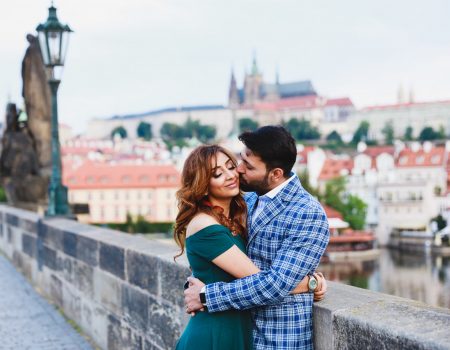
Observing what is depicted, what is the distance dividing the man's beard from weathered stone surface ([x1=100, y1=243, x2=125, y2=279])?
6.81ft

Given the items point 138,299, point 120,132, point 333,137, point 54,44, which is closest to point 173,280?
point 138,299

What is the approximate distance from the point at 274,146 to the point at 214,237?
320 mm

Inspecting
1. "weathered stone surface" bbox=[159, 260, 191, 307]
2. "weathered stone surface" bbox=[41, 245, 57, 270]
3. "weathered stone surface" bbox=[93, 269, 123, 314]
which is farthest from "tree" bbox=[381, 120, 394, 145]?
"weathered stone surface" bbox=[159, 260, 191, 307]

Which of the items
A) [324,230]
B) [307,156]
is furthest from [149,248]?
[307,156]

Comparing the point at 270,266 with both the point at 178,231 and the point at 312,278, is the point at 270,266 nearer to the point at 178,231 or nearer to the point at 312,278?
the point at 312,278

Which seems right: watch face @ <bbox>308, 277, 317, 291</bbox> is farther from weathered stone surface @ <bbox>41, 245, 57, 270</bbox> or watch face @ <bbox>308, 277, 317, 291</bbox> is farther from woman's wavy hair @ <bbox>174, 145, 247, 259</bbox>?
weathered stone surface @ <bbox>41, 245, 57, 270</bbox>

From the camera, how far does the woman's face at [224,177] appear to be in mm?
2404

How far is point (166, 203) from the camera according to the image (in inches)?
3083

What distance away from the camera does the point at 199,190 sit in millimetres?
2373

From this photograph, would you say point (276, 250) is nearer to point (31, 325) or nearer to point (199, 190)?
point (199, 190)

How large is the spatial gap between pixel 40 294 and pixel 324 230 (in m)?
5.53

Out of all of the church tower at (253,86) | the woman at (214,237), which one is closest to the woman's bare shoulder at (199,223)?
the woman at (214,237)

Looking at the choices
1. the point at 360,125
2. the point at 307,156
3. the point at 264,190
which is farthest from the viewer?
the point at 360,125

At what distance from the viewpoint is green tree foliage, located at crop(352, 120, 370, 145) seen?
13288cm
